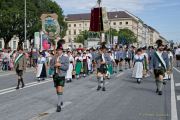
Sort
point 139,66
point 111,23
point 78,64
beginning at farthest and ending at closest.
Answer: point 111,23 < point 78,64 < point 139,66

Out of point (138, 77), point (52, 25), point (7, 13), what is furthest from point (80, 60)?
point (7, 13)

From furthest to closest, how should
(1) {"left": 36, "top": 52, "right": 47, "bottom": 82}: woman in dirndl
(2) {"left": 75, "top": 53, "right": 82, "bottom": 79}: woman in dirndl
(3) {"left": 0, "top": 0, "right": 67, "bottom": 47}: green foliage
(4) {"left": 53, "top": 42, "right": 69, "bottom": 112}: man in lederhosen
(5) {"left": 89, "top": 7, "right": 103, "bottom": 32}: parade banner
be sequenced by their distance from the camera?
1. (3) {"left": 0, "top": 0, "right": 67, "bottom": 47}: green foliage
2. (5) {"left": 89, "top": 7, "right": 103, "bottom": 32}: parade banner
3. (2) {"left": 75, "top": 53, "right": 82, "bottom": 79}: woman in dirndl
4. (1) {"left": 36, "top": 52, "right": 47, "bottom": 82}: woman in dirndl
5. (4) {"left": 53, "top": 42, "right": 69, "bottom": 112}: man in lederhosen

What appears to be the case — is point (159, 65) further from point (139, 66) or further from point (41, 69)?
point (41, 69)

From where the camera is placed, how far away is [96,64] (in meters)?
18.5

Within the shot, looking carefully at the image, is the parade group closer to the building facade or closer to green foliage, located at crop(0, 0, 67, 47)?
green foliage, located at crop(0, 0, 67, 47)

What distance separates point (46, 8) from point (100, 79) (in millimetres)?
65166

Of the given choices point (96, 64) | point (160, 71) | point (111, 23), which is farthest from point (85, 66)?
point (111, 23)

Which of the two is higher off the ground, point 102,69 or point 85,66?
point 102,69

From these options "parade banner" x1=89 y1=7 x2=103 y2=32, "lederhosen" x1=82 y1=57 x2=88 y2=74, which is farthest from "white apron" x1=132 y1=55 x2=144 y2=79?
"parade banner" x1=89 y1=7 x2=103 y2=32

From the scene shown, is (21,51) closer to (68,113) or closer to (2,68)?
(68,113)

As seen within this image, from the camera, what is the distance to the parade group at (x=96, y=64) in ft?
38.9

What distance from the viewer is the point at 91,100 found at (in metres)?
13.9

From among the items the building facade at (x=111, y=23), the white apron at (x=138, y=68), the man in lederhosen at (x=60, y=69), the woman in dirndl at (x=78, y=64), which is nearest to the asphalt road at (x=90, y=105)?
the man in lederhosen at (x=60, y=69)

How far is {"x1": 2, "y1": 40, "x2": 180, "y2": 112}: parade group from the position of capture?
11.9 metres
